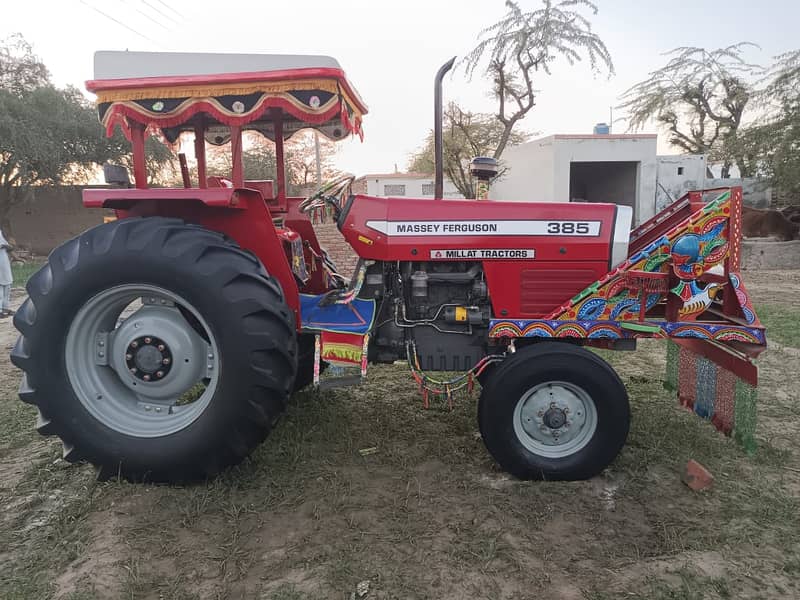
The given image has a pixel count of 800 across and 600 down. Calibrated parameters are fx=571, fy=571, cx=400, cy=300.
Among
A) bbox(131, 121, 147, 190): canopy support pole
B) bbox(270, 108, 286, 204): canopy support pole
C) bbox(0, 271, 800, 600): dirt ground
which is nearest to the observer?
bbox(0, 271, 800, 600): dirt ground

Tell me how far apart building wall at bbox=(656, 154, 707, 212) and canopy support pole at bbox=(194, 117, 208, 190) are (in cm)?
1724

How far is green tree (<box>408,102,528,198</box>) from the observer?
56.3 feet

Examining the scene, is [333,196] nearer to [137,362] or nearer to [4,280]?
[137,362]

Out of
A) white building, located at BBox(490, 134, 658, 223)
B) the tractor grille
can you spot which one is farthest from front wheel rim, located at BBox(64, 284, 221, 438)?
white building, located at BBox(490, 134, 658, 223)

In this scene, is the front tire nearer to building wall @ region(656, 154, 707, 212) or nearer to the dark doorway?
the dark doorway

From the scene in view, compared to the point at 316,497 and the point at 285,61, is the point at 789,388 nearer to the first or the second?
the point at 316,497

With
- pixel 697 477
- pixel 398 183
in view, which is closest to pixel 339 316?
pixel 697 477

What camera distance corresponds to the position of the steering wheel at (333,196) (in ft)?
10.6

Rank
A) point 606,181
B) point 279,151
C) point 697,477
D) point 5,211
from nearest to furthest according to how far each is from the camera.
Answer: point 697,477
point 279,151
point 5,211
point 606,181

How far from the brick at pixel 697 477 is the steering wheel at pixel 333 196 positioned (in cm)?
225

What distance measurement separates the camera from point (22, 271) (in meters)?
14.0

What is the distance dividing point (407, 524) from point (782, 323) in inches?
244

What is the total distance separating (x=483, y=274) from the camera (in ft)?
10.3

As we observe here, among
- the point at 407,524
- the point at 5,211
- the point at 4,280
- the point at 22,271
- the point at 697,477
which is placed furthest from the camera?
the point at 5,211
